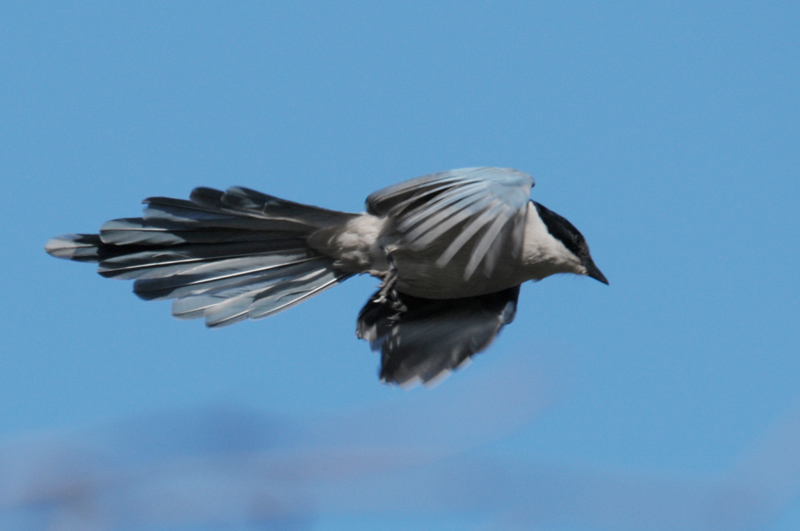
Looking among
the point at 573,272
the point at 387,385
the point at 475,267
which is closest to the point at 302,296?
the point at 387,385

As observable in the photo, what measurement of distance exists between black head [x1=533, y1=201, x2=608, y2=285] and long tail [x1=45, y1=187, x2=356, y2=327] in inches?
32.8

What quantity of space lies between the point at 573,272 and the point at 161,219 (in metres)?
1.71

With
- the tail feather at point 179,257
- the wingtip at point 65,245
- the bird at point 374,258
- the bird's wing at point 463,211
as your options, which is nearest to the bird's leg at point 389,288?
the bird at point 374,258

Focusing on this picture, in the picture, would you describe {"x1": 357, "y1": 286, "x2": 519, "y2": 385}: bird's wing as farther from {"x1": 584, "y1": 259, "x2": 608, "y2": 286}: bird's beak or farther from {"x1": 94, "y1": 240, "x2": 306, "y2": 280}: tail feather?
{"x1": 94, "y1": 240, "x2": 306, "y2": 280}: tail feather

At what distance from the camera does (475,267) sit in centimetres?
380

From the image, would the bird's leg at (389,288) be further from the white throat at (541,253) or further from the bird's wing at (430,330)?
the white throat at (541,253)

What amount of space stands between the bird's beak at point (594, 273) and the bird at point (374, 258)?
4 cm

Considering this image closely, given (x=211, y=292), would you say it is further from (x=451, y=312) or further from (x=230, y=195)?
(x=451, y=312)

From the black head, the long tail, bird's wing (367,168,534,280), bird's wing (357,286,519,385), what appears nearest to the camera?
bird's wing (367,168,534,280)

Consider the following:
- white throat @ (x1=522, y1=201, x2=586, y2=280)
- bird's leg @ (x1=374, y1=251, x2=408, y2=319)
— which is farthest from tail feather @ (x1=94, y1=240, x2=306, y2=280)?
white throat @ (x1=522, y1=201, x2=586, y2=280)

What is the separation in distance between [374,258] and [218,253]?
0.63 meters

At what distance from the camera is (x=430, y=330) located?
4.28 meters

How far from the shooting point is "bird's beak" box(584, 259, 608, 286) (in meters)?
4.41

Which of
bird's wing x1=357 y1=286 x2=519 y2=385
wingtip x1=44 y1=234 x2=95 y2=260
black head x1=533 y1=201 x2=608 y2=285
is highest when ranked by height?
black head x1=533 y1=201 x2=608 y2=285
